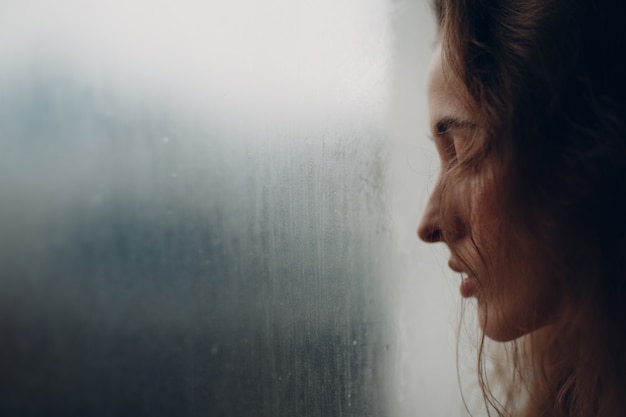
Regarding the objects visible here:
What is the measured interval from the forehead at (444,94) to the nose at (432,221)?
0.26 feet

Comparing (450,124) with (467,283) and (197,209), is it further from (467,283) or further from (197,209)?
(197,209)

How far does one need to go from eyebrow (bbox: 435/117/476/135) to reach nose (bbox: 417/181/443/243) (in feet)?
0.21

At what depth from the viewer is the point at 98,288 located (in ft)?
1.21

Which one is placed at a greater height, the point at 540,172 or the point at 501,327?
the point at 540,172

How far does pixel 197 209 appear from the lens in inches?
17.0

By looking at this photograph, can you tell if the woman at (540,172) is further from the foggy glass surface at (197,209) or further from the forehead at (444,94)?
the foggy glass surface at (197,209)

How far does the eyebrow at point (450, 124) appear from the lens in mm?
516

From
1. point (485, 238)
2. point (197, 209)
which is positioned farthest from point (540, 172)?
point (197, 209)

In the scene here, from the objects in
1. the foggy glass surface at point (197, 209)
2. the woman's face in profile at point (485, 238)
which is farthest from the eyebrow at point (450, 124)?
the foggy glass surface at point (197, 209)

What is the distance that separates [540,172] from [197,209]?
326 millimetres

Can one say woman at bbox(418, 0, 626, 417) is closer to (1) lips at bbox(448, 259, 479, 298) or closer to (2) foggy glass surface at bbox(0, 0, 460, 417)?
(1) lips at bbox(448, 259, 479, 298)

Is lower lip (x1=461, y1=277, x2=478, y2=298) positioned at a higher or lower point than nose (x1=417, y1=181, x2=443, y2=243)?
lower

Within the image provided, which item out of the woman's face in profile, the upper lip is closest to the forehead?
the woman's face in profile

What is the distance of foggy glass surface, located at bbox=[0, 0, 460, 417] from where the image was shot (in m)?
0.35
